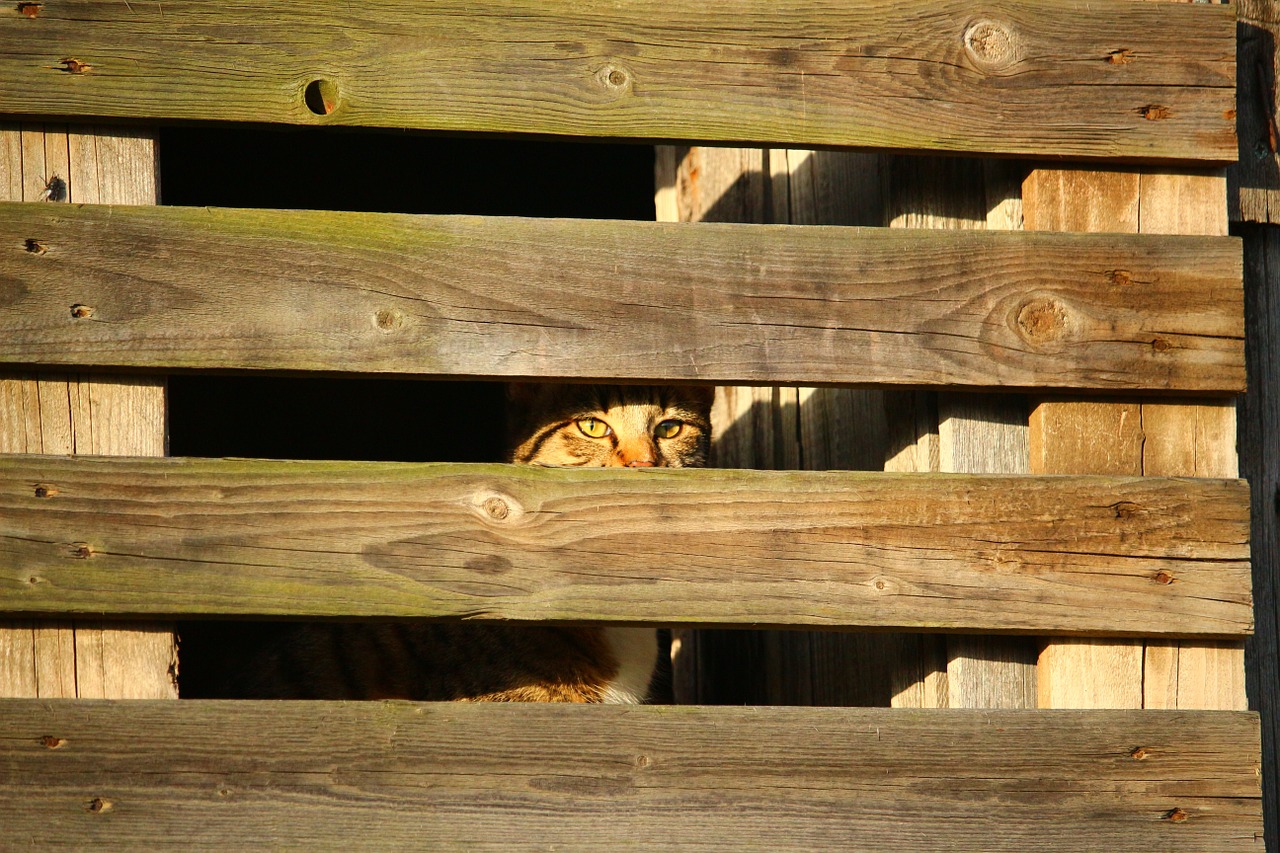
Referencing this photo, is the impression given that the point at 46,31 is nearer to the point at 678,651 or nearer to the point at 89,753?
the point at 89,753

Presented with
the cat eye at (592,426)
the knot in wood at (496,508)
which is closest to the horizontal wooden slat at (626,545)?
the knot in wood at (496,508)

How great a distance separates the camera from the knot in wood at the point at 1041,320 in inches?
93.0

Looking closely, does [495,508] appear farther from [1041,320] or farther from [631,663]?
[1041,320]

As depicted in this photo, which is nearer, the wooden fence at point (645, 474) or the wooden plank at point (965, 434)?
the wooden fence at point (645, 474)

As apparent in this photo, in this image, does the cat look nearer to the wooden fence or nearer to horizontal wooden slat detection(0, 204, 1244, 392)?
the wooden fence

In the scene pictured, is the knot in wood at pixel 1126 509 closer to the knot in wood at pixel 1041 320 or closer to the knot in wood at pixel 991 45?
the knot in wood at pixel 1041 320

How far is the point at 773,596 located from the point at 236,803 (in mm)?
1072

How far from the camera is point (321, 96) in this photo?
2.28 m

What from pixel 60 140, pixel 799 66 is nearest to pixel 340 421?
pixel 60 140

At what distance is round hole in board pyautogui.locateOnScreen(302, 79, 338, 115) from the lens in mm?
2250

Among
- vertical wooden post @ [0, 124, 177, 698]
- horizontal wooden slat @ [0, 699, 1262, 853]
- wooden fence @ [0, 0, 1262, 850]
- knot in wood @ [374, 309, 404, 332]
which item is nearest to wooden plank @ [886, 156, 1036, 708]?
wooden fence @ [0, 0, 1262, 850]

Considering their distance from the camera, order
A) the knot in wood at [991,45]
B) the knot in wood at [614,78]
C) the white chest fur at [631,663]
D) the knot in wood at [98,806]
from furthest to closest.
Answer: the white chest fur at [631,663] < the knot in wood at [991,45] < the knot in wood at [614,78] < the knot in wood at [98,806]

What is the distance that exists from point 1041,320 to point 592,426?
4.96ft

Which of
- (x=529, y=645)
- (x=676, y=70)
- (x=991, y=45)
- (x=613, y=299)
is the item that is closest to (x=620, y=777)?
(x=529, y=645)
